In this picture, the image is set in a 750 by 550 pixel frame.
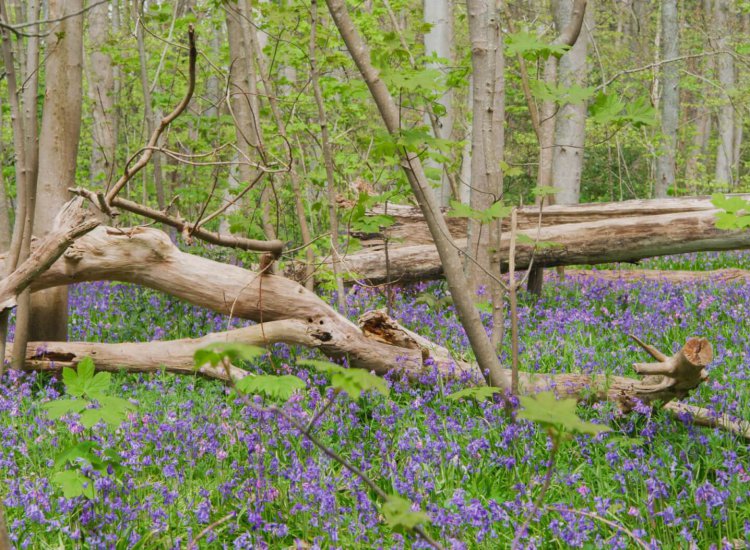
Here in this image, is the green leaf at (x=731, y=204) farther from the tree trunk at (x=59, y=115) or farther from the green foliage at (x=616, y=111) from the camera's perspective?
the tree trunk at (x=59, y=115)

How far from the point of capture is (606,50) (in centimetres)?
1962

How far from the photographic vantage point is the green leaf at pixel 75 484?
2793 mm

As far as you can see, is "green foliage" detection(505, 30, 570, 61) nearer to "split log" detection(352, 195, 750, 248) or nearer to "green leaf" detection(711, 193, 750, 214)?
"green leaf" detection(711, 193, 750, 214)

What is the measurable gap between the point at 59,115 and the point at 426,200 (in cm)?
302

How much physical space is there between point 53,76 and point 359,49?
2.72m

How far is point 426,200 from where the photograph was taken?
3559mm

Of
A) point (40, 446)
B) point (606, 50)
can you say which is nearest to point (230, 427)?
point (40, 446)

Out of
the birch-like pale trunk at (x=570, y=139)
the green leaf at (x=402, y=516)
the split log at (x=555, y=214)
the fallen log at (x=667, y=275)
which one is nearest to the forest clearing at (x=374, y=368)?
the green leaf at (x=402, y=516)

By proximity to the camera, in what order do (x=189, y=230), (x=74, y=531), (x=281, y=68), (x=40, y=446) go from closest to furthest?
(x=74, y=531), (x=40, y=446), (x=189, y=230), (x=281, y=68)

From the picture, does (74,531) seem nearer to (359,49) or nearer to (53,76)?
(359,49)

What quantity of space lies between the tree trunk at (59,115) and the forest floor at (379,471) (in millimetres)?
1293

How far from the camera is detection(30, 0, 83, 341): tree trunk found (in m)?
5.00

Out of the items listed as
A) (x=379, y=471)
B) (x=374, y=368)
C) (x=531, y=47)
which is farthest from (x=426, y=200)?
(x=374, y=368)

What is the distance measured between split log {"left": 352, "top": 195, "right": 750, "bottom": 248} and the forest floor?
2771 millimetres
